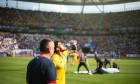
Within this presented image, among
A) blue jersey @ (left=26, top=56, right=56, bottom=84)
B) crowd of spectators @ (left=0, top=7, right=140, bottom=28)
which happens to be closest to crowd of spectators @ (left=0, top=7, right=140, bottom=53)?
crowd of spectators @ (left=0, top=7, right=140, bottom=28)

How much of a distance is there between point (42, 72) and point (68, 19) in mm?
73254

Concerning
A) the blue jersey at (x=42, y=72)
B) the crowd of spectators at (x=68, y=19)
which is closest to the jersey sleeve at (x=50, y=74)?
the blue jersey at (x=42, y=72)

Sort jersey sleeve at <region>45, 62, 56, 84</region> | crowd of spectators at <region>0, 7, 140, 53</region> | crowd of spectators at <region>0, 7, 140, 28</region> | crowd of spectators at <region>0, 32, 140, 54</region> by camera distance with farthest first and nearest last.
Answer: crowd of spectators at <region>0, 7, 140, 28</region>
crowd of spectators at <region>0, 7, 140, 53</region>
crowd of spectators at <region>0, 32, 140, 54</region>
jersey sleeve at <region>45, 62, 56, 84</region>

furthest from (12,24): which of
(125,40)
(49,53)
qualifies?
(49,53)

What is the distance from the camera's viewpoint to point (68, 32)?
7056cm

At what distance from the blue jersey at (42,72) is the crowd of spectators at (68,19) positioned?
62089mm

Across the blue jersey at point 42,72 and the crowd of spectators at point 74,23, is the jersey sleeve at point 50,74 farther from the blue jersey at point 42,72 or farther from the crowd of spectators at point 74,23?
the crowd of spectators at point 74,23

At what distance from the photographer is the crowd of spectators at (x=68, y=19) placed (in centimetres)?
6400

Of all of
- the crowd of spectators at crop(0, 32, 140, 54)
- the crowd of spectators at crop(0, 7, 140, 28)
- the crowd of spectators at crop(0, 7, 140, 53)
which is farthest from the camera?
the crowd of spectators at crop(0, 7, 140, 28)

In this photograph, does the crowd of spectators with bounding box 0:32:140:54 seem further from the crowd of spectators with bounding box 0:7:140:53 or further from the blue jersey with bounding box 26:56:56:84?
the blue jersey with bounding box 26:56:56:84

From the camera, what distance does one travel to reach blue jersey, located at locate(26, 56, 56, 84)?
104 inches

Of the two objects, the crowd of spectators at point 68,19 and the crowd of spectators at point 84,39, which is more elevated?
the crowd of spectators at point 68,19

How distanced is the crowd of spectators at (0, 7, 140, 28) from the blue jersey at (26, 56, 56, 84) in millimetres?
62089

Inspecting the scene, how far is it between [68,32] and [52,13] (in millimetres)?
13322
